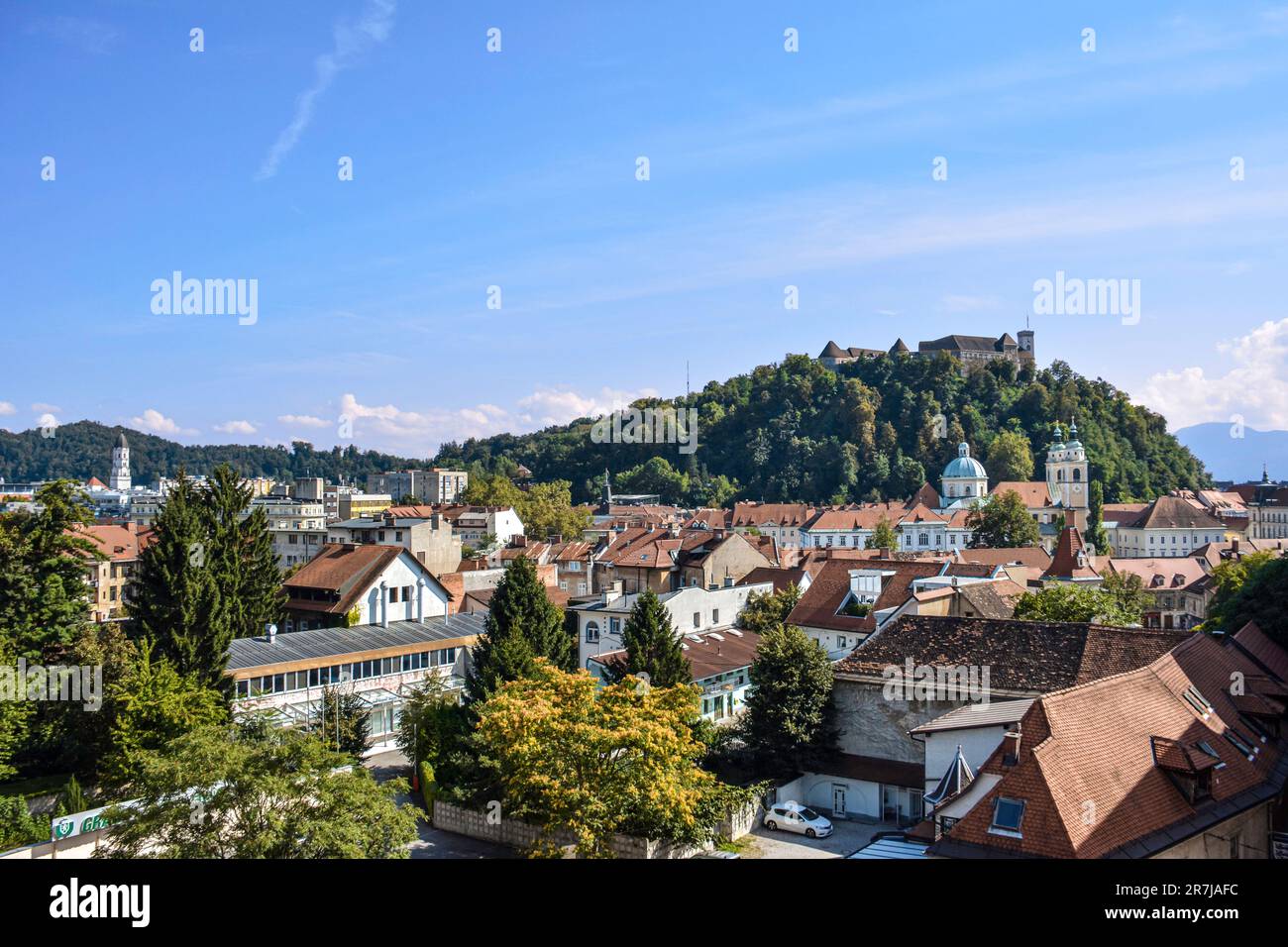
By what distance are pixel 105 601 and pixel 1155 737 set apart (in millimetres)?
64660

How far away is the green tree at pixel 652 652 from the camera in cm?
2877

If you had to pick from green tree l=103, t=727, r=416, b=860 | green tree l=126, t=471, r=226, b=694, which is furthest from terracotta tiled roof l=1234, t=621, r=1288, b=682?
green tree l=126, t=471, r=226, b=694

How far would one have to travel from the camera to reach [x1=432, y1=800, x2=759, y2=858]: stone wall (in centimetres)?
2067

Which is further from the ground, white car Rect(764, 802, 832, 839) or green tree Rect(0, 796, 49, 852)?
green tree Rect(0, 796, 49, 852)

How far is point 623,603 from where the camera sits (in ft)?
128

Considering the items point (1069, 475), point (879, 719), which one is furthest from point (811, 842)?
point (1069, 475)

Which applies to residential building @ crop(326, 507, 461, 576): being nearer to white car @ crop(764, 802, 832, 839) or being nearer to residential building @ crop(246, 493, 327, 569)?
residential building @ crop(246, 493, 327, 569)

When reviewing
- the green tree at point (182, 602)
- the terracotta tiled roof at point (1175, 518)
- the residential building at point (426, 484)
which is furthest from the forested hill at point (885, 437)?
the green tree at point (182, 602)

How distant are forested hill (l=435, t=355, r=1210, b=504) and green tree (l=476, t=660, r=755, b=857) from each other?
107m

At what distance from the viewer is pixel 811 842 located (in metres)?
22.8

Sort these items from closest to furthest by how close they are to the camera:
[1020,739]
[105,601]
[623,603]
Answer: [1020,739] → [623,603] → [105,601]
